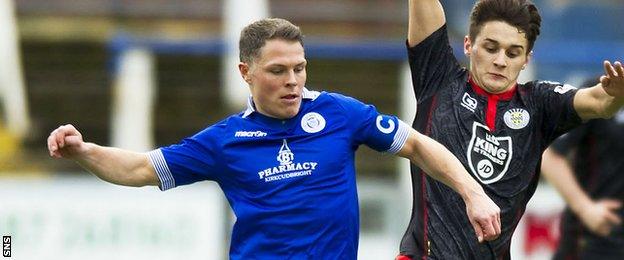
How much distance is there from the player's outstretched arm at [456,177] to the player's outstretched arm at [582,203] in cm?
257

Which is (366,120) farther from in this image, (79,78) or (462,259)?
(79,78)

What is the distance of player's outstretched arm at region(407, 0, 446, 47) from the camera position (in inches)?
263

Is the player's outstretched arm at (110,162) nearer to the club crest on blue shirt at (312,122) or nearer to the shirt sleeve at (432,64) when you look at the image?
the club crest on blue shirt at (312,122)

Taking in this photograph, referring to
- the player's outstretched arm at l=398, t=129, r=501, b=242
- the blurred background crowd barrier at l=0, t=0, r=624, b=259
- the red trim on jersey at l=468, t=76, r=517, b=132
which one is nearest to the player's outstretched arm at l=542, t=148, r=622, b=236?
the red trim on jersey at l=468, t=76, r=517, b=132

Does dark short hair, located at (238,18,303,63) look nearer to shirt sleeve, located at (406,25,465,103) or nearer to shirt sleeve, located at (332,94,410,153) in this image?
shirt sleeve, located at (332,94,410,153)

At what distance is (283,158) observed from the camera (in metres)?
6.22

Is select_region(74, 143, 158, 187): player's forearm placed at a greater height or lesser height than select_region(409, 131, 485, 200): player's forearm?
lesser

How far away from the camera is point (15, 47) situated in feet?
61.3

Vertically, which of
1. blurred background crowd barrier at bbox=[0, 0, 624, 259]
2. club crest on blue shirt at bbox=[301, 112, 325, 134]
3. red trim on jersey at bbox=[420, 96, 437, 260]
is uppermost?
club crest on blue shirt at bbox=[301, 112, 325, 134]

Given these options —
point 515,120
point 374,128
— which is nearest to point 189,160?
point 374,128

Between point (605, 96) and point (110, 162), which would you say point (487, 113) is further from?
point (110, 162)

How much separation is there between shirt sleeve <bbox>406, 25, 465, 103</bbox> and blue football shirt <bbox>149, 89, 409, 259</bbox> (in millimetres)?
464

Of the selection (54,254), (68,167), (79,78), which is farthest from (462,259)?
(79,78)

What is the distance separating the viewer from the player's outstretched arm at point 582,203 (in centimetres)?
859
